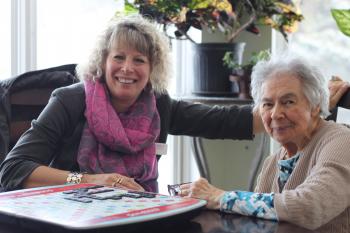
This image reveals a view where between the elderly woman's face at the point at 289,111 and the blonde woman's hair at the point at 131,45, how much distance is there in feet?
2.10

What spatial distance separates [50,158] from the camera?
192cm

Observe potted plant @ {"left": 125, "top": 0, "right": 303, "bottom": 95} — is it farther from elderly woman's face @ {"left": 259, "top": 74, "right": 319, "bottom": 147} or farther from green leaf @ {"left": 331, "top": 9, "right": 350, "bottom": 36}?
elderly woman's face @ {"left": 259, "top": 74, "right": 319, "bottom": 147}

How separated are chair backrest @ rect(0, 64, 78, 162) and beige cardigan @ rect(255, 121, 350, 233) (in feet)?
3.25

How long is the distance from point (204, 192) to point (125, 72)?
773mm

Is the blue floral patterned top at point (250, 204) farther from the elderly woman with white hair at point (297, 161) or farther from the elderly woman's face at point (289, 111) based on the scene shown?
the elderly woman's face at point (289, 111)

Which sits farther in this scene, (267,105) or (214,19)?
(214,19)

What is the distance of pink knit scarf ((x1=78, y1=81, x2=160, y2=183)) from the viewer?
194 centimetres

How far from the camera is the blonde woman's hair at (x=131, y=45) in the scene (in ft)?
6.80

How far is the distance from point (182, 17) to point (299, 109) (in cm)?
148

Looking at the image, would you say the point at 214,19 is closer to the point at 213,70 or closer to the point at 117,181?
the point at 213,70

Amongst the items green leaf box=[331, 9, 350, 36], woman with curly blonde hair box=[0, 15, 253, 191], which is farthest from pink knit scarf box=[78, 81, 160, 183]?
green leaf box=[331, 9, 350, 36]

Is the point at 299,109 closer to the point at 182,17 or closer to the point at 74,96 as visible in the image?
the point at 74,96

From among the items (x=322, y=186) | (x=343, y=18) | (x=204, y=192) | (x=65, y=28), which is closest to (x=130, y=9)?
(x=65, y=28)

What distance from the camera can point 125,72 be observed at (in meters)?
2.02
